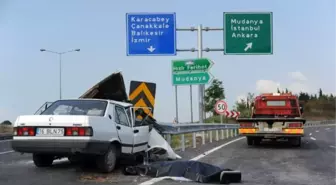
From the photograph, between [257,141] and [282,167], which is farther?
[257,141]

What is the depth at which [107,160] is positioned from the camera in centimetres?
970

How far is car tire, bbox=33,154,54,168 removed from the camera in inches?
418

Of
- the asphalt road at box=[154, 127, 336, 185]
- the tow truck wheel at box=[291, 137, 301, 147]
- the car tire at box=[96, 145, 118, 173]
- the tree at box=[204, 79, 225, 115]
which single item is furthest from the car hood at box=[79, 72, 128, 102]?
the tree at box=[204, 79, 225, 115]

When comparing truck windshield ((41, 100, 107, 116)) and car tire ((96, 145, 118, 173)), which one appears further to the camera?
truck windshield ((41, 100, 107, 116))

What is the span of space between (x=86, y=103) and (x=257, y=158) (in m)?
5.89

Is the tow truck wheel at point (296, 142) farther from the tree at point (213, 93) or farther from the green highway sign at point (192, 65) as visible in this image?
the tree at point (213, 93)

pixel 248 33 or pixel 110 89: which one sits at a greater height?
pixel 248 33

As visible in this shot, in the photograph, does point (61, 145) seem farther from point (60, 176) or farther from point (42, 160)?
point (42, 160)

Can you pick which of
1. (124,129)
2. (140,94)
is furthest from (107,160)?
(140,94)

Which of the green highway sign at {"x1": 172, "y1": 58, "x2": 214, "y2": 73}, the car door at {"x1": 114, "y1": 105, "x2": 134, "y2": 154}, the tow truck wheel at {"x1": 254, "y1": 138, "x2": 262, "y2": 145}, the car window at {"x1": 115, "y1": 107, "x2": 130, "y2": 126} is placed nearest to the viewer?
the car door at {"x1": 114, "y1": 105, "x2": 134, "y2": 154}

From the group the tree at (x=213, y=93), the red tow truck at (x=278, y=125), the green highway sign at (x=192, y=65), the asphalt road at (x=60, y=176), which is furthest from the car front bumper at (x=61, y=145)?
the tree at (x=213, y=93)

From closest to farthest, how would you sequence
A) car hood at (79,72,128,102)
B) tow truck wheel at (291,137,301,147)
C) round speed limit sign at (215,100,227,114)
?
car hood at (79,72,128,102) < tow truck wheel at (291,137,301,147) < round speed limit sign at (215,100,227,114)

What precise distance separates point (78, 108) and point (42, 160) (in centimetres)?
154

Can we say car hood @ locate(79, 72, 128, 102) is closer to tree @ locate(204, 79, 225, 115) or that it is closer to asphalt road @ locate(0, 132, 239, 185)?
asphalt road @ locate(0, 132, 239, 185)
